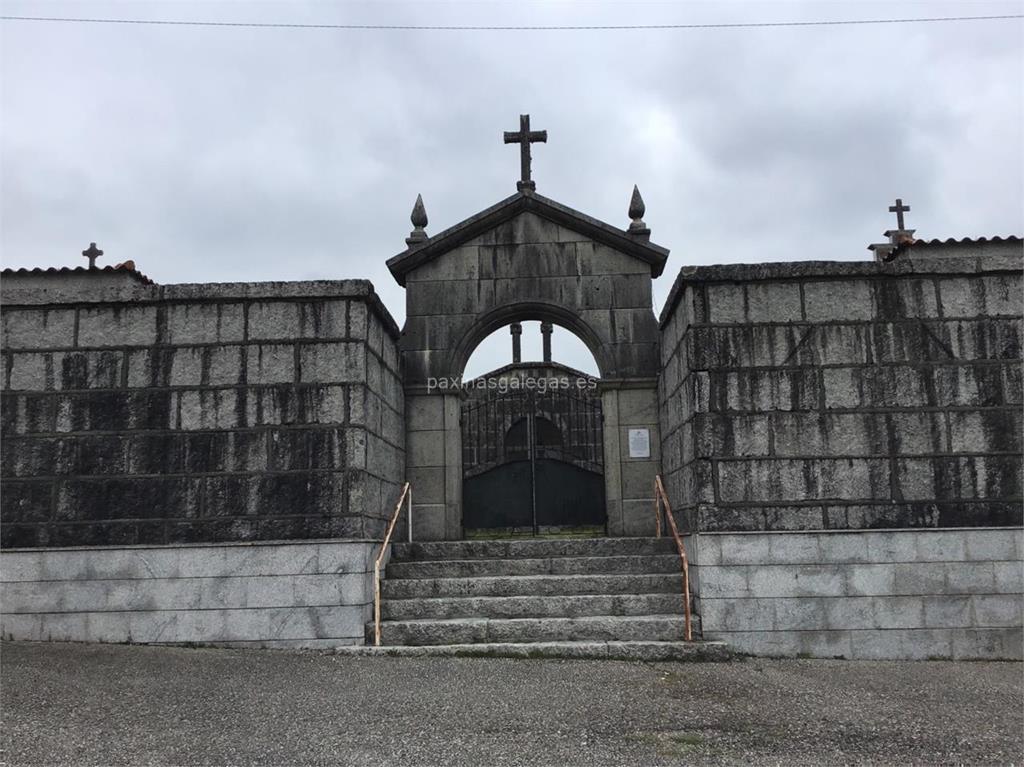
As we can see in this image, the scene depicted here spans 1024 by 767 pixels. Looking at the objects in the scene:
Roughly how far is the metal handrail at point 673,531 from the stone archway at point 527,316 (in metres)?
0.28

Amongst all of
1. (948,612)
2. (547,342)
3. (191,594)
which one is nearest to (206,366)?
(191,594)

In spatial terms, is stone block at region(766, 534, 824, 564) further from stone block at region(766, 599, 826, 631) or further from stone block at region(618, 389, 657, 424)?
stone block at region(618, 389, 657, 424)

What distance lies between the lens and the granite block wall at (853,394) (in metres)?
7.34

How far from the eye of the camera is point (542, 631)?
7293 mm

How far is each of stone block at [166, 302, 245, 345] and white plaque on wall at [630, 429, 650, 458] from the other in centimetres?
469

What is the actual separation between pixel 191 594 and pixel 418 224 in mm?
5433

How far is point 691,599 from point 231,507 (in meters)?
4.27

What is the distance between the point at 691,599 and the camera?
25.1ft

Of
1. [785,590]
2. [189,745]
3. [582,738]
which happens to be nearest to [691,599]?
[785,590]

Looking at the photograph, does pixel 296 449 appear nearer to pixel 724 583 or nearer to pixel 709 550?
pixel 709 550

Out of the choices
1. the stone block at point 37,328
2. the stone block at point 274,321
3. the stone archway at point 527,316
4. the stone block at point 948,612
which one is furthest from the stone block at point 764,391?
the stone block at point 37,328

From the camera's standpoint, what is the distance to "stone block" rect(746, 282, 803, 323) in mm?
7613

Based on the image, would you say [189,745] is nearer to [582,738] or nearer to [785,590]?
[582,738]

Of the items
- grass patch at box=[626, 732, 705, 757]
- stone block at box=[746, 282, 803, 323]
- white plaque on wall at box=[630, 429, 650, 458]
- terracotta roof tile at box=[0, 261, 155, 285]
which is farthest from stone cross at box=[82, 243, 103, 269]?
grass patch at box=[626, 732, 705, 757]
